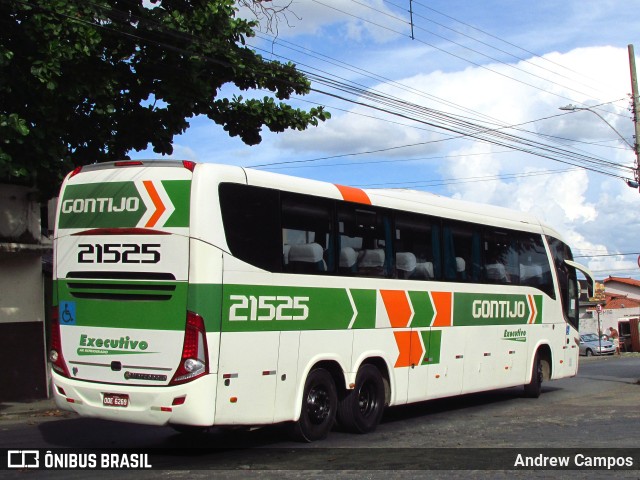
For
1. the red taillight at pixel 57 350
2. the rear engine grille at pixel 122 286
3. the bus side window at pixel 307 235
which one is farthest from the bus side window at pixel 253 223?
the red taillight at pixel 57 350

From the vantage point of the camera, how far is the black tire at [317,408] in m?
10.1

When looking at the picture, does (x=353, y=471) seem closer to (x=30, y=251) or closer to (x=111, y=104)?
(x=111, y=104)

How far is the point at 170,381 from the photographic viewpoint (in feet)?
28.3

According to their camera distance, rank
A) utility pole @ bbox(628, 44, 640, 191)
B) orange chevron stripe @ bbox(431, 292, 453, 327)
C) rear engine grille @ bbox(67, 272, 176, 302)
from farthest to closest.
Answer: utility pole @ bbox(628, 44, 640, 191), orange chevron stripe @ bbox(431, 292, 453, 327), rear engine grille @ bbox(67, 272, 176, 302)

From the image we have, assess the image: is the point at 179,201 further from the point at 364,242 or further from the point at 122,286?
the point at 364,242

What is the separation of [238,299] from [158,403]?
56.1 inches

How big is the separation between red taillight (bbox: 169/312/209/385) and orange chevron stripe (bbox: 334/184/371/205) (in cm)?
317

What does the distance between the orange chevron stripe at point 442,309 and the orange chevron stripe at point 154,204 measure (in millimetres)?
5171

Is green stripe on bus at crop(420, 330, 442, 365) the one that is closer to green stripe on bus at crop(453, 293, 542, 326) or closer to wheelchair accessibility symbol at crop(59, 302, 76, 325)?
green stripe on bus at crop(453, 293, 542, 326)

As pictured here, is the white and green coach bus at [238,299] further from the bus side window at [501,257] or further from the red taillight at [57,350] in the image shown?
the bus side window at [501,257]

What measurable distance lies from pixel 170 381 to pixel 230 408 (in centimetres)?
74

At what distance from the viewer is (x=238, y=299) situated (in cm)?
902

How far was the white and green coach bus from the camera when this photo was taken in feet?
28.6

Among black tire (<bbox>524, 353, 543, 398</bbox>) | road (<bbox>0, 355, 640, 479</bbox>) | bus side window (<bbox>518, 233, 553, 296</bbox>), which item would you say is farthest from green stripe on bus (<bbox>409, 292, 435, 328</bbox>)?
black tire (<bbox>524, 353, 543, 398</bbox>)
